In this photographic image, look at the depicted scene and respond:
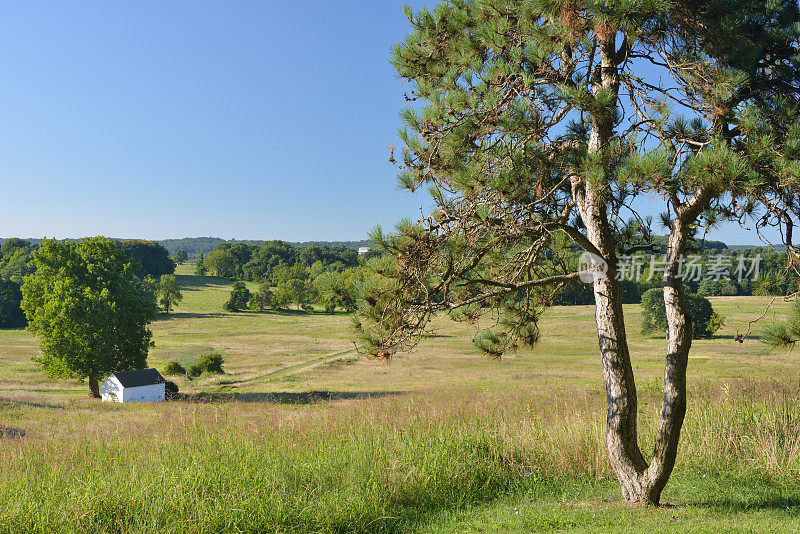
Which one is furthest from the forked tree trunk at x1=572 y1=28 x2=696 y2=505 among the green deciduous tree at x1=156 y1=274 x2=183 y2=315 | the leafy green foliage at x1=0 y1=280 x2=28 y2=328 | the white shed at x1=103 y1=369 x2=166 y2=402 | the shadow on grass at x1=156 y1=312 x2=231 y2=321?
the green deciduous tree at x1=156 y1=274 x2=183 y2=315

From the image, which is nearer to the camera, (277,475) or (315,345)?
(277,475)

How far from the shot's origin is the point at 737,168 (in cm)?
397

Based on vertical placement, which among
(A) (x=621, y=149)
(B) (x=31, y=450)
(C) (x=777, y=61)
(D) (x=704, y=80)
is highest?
(C) (x=777, y=61)

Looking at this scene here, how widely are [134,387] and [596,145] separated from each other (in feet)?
94.4

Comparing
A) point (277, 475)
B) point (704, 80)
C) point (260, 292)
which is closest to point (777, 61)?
point (704, 80)

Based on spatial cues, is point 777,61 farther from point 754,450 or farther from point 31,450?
point 31,450

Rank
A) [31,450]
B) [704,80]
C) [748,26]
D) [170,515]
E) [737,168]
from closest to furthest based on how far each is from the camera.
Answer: [737,168] → [170,515] → [704,80] → [748,26] → [31,450]

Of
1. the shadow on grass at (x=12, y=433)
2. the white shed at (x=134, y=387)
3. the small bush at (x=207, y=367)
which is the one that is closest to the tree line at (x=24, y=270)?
the white shed at (x=134, y=387)

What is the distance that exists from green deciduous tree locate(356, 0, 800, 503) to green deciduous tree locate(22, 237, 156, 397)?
2750cm

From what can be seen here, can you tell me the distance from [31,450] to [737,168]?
8067 mm

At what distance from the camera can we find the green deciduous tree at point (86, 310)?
90.4 ft

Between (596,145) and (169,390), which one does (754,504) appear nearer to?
(596,145)

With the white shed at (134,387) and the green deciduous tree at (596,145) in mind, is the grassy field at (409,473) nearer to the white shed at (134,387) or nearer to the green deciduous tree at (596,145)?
the green deciduous tree at (596,145)

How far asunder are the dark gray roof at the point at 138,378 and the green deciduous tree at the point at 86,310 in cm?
111
